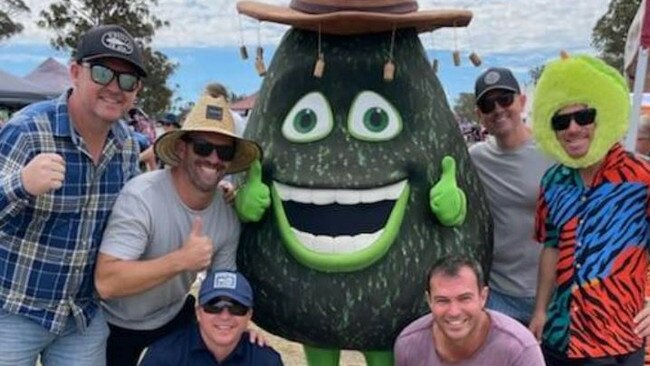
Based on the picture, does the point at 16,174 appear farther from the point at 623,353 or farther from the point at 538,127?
the point at 623,353

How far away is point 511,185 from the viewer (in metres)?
3.02

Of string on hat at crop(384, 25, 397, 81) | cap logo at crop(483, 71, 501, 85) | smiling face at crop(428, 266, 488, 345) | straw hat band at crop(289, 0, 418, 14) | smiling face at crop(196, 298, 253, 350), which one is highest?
straw hat band at crop(289, 0, 418, 14)

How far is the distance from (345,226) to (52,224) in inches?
34.5

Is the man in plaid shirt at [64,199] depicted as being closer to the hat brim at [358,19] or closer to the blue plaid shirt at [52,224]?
the blue plaid shirt at [52,224]

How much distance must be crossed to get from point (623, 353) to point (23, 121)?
6.14ft

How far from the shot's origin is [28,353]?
8.10ft

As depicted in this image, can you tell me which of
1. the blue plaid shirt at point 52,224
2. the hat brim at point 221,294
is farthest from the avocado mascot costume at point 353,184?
the blue plaid shirt at point 52,224

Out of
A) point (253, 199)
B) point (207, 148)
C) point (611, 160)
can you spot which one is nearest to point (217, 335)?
point (253, 199)

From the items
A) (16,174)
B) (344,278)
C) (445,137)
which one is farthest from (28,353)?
(445,137)

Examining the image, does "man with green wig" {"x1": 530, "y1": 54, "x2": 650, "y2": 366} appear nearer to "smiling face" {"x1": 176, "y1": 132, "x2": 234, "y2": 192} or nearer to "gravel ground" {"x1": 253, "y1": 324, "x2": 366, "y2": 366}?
"smiling face" {"x1": 176, "y1": 132, "x2": 234, "y2": 192}

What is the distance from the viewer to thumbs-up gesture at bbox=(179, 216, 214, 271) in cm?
239

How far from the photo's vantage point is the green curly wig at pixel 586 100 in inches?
99.0

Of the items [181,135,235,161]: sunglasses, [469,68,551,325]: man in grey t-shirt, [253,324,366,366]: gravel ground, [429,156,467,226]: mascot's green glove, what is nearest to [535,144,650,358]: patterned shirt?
[429,156,467,226]: mascot's green glove

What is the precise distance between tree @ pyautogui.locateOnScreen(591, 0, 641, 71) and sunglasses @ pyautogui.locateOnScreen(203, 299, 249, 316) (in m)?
Result: 25.2
